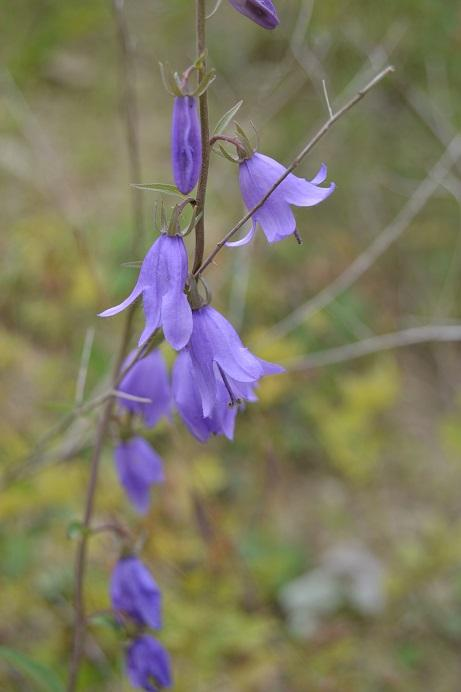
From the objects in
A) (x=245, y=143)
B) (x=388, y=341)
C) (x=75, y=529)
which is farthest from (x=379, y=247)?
(x=75, y=529)

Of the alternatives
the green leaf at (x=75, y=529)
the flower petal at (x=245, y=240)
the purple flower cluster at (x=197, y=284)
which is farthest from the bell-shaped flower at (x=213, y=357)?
the green leaf at (x=75, y=529)

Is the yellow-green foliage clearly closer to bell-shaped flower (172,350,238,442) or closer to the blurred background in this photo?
the blurred background

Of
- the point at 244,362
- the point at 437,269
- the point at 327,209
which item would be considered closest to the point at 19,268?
the point at 327,209

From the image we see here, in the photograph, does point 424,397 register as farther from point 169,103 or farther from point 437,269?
point 169,103

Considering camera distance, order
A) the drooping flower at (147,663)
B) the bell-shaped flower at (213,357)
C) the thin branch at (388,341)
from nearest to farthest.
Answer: the bell-shaped flower at (213,357) < the drooping flower at (147,663) < the thin branch at (388,341)

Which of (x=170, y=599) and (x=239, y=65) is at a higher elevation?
(x=239, y=65)

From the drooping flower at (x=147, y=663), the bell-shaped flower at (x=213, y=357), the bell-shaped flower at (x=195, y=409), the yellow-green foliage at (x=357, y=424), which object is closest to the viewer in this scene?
the bell-shaped flower at (x=213, y=357)

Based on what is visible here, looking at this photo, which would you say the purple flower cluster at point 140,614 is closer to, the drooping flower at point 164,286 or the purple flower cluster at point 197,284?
the purple flower cluster at point 197,284
